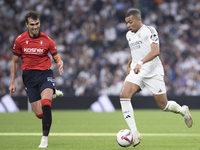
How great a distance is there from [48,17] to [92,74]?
489cm

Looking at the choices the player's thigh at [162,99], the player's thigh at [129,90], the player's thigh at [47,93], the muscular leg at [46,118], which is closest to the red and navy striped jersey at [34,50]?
the player's thigh at [47,93]

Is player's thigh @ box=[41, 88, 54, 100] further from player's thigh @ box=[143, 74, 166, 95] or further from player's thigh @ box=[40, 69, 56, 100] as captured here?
player's thigh @ box=[143, 74, 166, 95]

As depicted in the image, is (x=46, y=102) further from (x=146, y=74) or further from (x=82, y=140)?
(x=146, y=74)

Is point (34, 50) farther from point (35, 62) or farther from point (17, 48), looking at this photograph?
point (17, 48)

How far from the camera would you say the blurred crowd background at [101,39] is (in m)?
17.7

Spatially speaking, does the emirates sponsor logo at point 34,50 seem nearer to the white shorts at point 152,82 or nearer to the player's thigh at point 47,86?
the player's thigh at point 47,86

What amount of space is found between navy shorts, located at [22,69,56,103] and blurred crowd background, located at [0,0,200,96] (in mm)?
10382

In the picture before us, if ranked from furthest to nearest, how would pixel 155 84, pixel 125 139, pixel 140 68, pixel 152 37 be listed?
1. pixel 155 84
2. pixel 140 68
3. pixel 152 37
4. pixel 125 139

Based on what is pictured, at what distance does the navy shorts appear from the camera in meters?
6.82

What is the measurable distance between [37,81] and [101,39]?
12992 mm

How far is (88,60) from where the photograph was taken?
730 inches

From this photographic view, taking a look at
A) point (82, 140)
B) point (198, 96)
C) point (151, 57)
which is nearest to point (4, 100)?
point (198, 96)

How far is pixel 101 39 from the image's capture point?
1973cm

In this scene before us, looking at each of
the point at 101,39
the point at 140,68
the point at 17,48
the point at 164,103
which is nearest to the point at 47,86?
the point at 17,48
